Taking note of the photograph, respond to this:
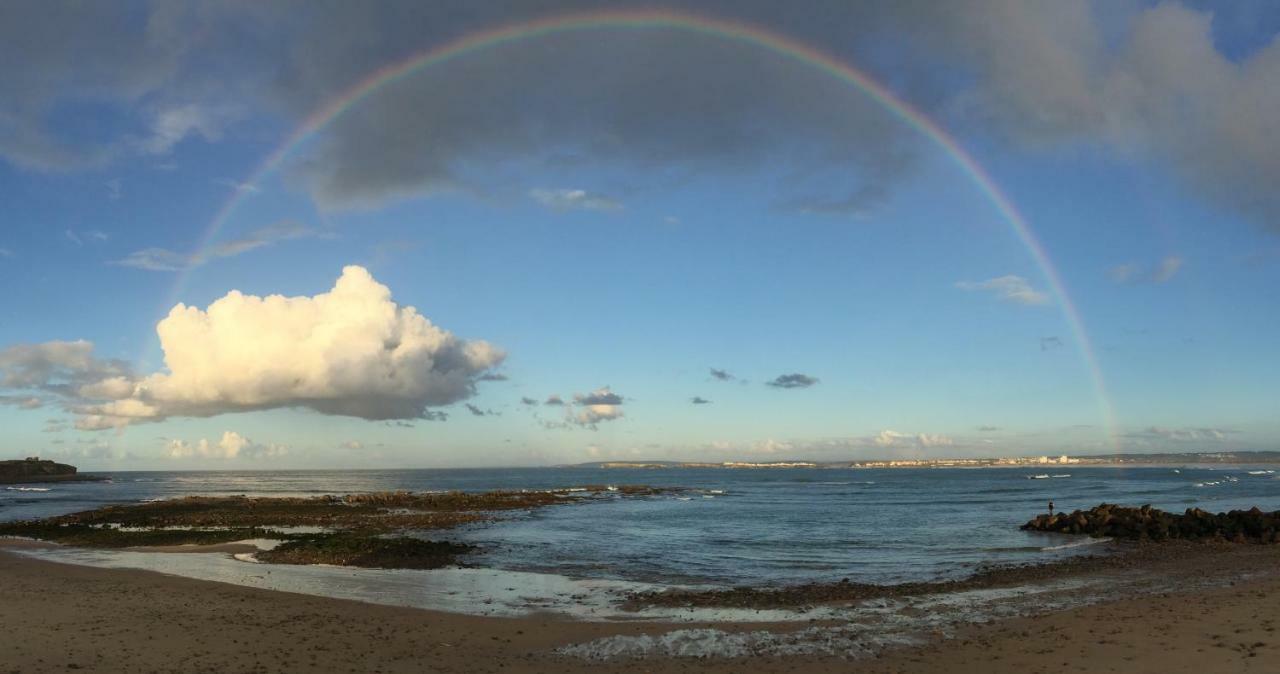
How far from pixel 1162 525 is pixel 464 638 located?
120ft

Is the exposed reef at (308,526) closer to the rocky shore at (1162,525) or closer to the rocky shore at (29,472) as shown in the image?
the rocky shore at (1162,525)

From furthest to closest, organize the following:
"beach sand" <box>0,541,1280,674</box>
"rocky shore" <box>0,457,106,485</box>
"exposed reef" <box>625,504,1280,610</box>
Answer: "rocky shore" <box>0,457,106,485</box>
"exposed reef" <box>625,504,1280,610</box>
"beach sand" <box>0,541,1280,674</box>

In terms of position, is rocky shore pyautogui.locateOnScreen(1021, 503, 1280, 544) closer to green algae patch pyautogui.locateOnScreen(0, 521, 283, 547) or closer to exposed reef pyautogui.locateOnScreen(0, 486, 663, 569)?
exposed reef pyautogui.locateOnScreen(0, 486, 663, 569)

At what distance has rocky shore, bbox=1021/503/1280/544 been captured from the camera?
117 ft

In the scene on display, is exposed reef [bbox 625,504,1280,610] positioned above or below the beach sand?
below

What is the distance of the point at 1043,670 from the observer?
12.3m

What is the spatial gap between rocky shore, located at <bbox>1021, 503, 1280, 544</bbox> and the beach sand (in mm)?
18556

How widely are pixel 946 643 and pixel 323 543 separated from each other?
84.4ft

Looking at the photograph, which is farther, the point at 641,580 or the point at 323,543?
the point at 323,543

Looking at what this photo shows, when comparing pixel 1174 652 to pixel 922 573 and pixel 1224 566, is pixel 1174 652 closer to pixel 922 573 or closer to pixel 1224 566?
pixel 922 573

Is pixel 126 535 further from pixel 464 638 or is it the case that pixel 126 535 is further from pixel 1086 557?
pixel 1086 557

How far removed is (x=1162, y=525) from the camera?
37594 millimetres

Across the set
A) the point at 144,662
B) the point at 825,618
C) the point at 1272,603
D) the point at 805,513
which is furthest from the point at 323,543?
the point at 805,513

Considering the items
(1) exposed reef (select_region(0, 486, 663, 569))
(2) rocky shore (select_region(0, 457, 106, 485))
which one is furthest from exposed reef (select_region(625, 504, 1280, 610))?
(2) rocky shore (select_region(0, 457, 106, 485))
